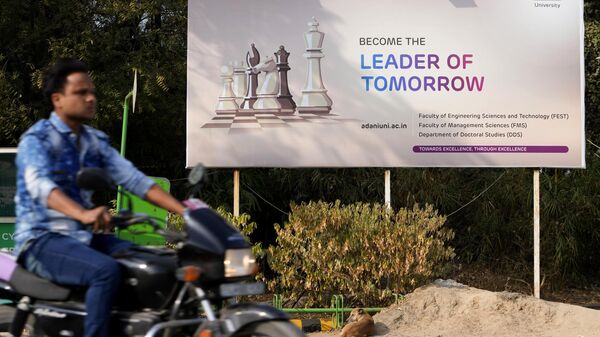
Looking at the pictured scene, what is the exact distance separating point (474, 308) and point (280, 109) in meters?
3.26

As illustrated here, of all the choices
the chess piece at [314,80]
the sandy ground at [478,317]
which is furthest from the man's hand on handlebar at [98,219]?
the chess piece at [314,80]

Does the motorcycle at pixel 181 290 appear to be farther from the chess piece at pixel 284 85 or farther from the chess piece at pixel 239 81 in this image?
the chess piece at pixel 239 81

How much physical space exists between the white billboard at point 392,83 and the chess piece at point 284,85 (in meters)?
0.01

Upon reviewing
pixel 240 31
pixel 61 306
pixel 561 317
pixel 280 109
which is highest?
pixel 240 31

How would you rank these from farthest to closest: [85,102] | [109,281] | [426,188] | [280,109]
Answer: [426,188] → [280,109] → [85,102] → [109,281]

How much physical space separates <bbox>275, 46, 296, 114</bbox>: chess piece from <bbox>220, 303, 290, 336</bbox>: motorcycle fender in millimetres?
7360

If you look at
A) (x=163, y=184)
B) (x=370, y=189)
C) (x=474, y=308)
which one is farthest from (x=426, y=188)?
(x=163, y=184)

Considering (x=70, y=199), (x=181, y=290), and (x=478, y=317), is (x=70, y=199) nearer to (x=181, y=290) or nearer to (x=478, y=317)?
(x=181, y=290)

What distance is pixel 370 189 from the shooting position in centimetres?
1488

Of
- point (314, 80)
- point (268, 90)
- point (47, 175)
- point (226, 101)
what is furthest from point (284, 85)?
point (47, 175)

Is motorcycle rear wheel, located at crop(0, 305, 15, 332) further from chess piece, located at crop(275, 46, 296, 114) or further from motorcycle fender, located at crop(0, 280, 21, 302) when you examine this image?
chess piece, located at crop(275, 46, 296, 114)

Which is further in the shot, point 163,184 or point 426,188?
point 426,188

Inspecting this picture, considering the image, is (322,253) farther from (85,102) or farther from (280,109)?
(85,102)

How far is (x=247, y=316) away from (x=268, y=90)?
24.8 feet
